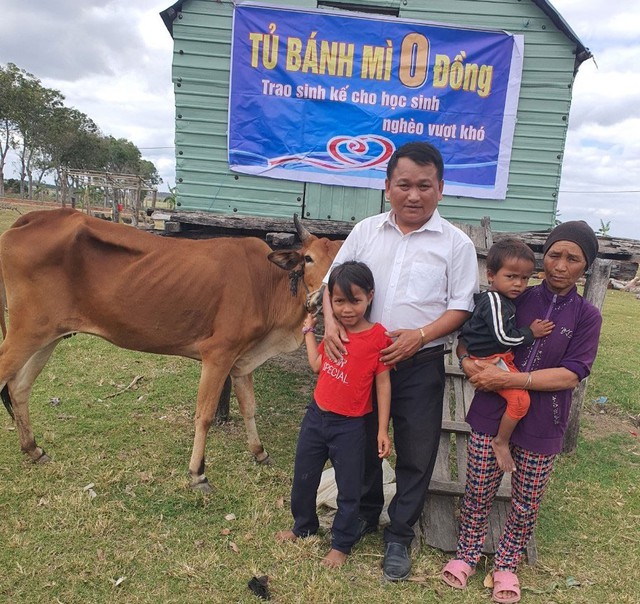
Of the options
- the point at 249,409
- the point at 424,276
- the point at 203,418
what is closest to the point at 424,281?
the point at 424,276

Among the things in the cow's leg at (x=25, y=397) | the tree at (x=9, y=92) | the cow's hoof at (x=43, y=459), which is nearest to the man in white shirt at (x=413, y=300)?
the cow's leg at (x=25, y=397)

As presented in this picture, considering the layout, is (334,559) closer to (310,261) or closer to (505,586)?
Answer: (505,586)

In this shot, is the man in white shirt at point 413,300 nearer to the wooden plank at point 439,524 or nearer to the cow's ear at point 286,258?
the wooden plank at point 439,524

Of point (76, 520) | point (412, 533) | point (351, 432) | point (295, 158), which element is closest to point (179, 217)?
A: point (295, 158)

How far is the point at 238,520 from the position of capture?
3.74m

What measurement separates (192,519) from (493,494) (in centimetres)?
203

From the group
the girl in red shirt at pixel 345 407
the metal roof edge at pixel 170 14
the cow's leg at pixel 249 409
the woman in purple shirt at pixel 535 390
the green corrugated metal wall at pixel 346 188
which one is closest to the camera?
the woman in purple shirt at pixel 535 390

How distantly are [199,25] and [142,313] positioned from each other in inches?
150

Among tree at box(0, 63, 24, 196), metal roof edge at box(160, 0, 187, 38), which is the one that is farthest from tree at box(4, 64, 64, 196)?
metal roof edge at box(160, 0, 187, 38)

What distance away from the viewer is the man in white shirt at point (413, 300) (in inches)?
112

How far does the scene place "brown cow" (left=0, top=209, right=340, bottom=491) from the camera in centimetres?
398

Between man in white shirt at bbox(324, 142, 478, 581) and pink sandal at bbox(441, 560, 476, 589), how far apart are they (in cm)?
24

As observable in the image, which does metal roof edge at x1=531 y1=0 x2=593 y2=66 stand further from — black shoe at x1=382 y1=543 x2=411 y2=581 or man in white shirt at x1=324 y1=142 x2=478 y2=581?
black shoe at x1=382 y1=543 x2=411 y2=581

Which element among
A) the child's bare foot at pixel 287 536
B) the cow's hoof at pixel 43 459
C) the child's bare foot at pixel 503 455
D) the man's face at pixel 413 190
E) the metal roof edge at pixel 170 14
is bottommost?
the cow's hoof at pixel 43 459
